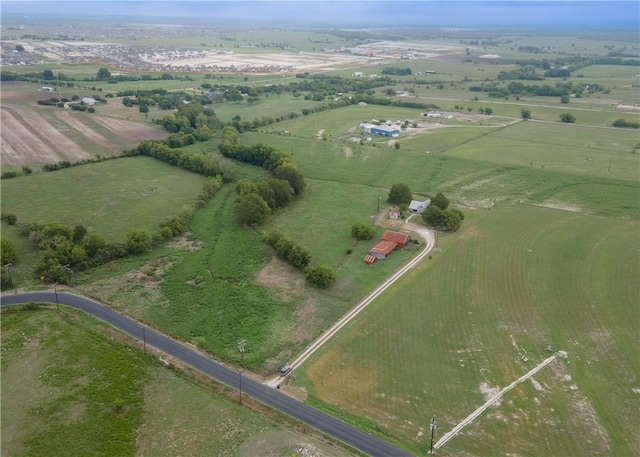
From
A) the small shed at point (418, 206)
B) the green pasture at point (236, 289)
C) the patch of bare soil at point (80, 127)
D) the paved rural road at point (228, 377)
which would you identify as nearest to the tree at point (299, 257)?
the green pasture at point (236, 289)

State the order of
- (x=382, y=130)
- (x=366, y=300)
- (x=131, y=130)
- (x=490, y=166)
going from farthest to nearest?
(x=382, y=130) → (x=131, y=130) → (x=490, y=166) → (x=366, y=300)

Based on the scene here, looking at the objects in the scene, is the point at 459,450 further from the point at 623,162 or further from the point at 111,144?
the point at 111,144

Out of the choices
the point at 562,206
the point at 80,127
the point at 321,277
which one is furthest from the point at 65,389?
the point at 80,127

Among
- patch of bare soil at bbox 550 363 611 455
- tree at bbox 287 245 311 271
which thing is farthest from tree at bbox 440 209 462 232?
patch of bare soil at bbox 550 363 611 455

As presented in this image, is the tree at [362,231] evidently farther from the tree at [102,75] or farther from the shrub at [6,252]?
the tree at [102,75]

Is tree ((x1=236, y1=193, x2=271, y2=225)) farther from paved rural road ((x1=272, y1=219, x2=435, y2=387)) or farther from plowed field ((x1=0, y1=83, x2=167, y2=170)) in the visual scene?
plowed field ((x1=0, y1=83, x2=167, y2=170))

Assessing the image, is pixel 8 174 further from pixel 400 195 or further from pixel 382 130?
pixel 382 130
